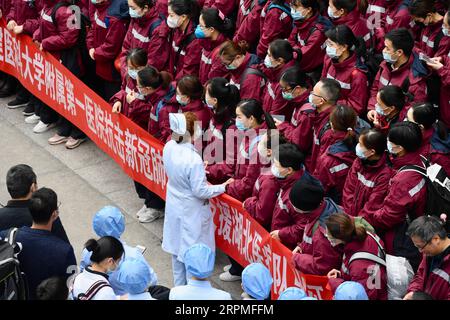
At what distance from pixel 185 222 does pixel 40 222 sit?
5.95 feet

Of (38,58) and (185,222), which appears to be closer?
(185,222)

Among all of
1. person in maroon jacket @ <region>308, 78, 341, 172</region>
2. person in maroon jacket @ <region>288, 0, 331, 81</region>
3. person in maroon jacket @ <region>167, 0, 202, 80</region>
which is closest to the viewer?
person in maroon jacket @ <region>308, 78, 341, 172</region>

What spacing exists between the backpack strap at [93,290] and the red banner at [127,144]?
1681mm

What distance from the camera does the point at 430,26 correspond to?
9.98m

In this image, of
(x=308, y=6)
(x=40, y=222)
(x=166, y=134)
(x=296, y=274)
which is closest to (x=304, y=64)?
(x=308, y=6)

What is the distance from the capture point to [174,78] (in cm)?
1157

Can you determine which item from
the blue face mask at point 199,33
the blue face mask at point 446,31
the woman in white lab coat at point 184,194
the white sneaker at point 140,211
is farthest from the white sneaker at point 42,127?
the blue face mask at point 446,31

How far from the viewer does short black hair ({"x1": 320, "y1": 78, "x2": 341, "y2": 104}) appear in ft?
31.0

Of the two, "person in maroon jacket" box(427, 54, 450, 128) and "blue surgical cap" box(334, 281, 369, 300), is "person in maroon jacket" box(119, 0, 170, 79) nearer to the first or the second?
"person in maroon jacket" box(427, 54, 450, 128)

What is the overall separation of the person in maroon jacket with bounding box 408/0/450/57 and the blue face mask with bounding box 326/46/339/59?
804mm

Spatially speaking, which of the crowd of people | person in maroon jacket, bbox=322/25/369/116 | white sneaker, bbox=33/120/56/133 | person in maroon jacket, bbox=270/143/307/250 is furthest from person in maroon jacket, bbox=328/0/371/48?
white sneaker, bbox=33/120/56/133

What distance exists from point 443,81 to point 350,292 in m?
2.86

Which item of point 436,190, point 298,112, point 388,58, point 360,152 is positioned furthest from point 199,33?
point 436,190
